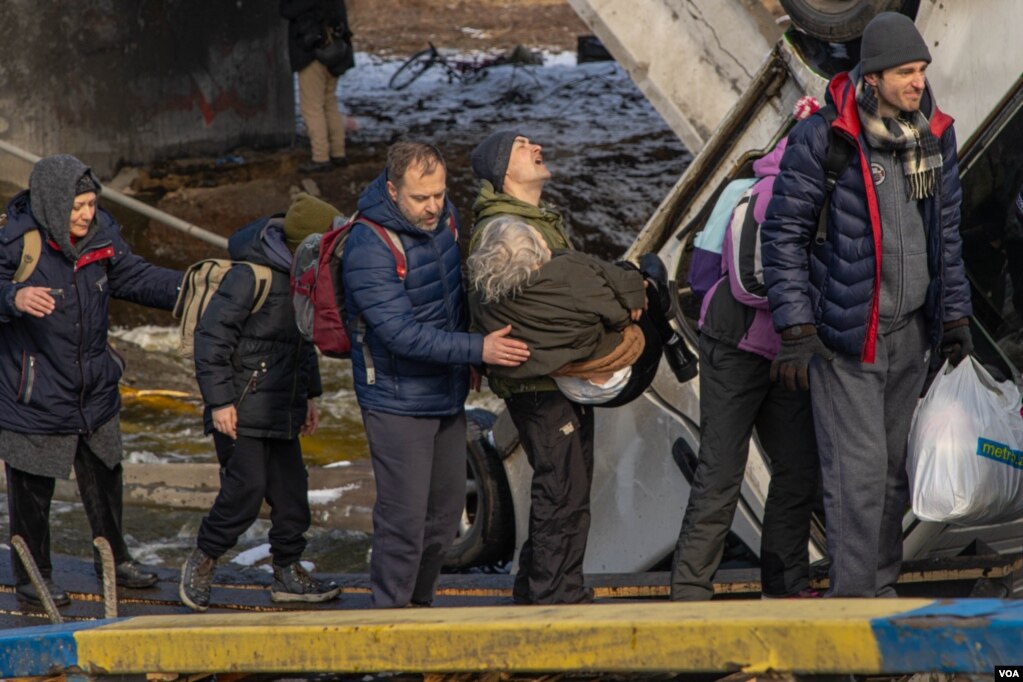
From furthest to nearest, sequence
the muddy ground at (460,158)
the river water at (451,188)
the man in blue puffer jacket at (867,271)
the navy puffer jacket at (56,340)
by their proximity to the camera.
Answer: the muddy ground at (460,158) → the river water at (451,188) → the navy puffer jacket at (56,340) → the man in blue puffer jacket at (867,271)

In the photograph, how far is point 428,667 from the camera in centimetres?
332

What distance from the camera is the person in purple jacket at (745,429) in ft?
14.9

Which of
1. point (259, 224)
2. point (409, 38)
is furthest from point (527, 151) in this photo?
point (409, 38)

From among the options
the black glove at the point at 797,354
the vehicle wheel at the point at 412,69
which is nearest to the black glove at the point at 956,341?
the black glove at the point at 797,354

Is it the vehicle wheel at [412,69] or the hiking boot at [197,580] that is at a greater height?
the hiking boot at [197,580]

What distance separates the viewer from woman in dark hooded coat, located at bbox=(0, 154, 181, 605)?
510cm

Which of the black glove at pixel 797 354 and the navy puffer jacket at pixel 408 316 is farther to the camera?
the navy puffer jacket at pixel 408 316

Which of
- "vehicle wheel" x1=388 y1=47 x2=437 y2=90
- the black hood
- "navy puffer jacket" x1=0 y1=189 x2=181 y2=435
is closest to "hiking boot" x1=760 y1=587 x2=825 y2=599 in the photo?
"navy puffer jacket" x1=0 y1=189 x2=181 y2=435

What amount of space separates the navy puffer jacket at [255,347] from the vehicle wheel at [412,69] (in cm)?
1477

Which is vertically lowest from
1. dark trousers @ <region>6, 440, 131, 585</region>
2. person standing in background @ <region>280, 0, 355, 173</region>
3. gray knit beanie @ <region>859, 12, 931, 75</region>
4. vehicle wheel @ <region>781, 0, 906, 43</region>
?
person standing in background @ <region>280, 0, 355, 173</region>

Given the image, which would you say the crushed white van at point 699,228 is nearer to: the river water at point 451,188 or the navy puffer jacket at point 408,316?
the navy puffer jacket at point 408,316

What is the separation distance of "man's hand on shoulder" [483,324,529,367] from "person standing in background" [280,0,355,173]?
9.39 metres

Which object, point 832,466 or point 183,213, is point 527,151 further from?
point 183,213

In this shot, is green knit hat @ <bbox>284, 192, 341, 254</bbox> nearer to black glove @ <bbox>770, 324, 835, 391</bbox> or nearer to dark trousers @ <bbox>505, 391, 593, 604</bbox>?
dark trousers @ <bbox>505, 391, 593, 604</bbox>
